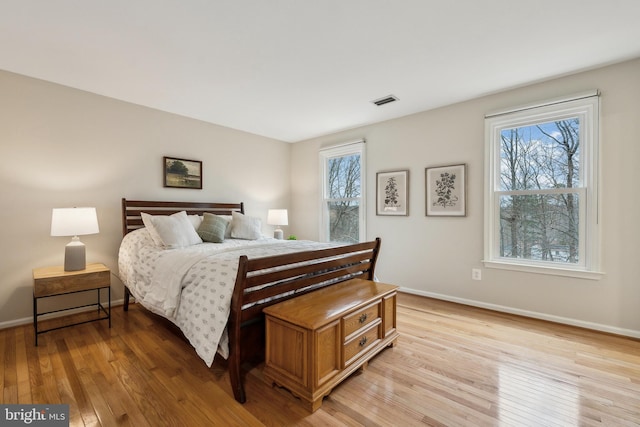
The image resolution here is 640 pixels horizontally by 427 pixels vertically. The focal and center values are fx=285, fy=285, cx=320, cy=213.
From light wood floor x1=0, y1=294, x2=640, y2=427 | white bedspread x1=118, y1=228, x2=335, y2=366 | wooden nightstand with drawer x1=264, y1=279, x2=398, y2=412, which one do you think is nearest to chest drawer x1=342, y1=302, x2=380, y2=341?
wooden nightstand with drawer x1=264, y1=279, x2=398, y2=412

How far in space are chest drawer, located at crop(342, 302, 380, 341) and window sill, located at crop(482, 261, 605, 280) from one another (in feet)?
6.10

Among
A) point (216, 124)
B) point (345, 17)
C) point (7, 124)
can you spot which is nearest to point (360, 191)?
point (216, 124)

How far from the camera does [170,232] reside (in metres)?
2.89

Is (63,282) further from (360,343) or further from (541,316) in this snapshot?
(541,316)

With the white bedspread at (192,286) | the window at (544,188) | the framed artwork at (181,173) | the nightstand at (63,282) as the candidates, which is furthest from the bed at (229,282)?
the window at (544,188)

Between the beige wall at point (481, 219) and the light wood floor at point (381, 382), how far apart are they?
380 mm

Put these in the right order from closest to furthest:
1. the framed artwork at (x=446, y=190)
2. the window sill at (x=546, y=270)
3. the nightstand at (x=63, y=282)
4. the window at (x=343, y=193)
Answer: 1. the nightstand at (x=63, y=282)
2. the window sill at (x=546, y=270)
3. the framed artwork at (x=446, y=190)
4. the window at (x=343, y=193)

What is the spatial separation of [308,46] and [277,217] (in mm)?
2825

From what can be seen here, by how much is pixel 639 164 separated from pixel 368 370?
116 inches

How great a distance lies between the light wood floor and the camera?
1.59 meters

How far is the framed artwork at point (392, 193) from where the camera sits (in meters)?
3.94

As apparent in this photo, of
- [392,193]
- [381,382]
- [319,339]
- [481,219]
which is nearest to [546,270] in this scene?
[481,219]

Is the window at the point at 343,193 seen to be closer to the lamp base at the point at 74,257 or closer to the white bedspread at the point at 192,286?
the white bedspread at the point at 192,286

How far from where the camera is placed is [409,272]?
3916 millimetres
